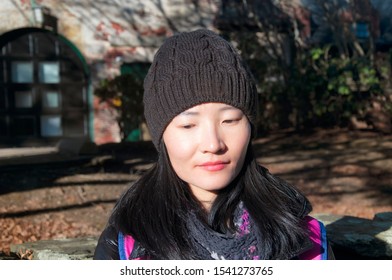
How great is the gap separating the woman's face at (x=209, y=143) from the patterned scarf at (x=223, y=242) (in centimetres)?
12

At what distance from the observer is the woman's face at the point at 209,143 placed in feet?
4.90

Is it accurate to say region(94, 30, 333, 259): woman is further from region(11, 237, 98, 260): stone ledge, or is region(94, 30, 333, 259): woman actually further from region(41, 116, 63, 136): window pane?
region(41, 116, 63, 136): window pane

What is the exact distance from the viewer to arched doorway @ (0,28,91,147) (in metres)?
9.10

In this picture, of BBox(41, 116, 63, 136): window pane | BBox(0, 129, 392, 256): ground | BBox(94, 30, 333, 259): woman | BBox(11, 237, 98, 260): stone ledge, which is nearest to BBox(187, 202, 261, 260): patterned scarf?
BBox(94, 30, 333, 259): woman

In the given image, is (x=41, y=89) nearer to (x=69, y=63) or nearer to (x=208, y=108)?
(x=69, y=63)

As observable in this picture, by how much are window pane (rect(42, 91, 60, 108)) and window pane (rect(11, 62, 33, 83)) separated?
1.14ft

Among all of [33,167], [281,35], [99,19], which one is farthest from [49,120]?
[281,35]

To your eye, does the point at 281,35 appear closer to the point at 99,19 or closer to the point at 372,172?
the point at 99,19

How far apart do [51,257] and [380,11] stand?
24.4 ft

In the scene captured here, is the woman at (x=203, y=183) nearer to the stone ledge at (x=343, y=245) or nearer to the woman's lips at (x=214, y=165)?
the woman's lips at (x=214, y=165)

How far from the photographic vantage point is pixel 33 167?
254 inches

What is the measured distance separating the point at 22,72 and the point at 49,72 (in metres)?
0.44

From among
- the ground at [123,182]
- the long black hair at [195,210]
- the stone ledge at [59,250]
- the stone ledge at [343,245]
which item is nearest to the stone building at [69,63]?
the ground at [123,182]

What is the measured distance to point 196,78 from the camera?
1.51 meters
